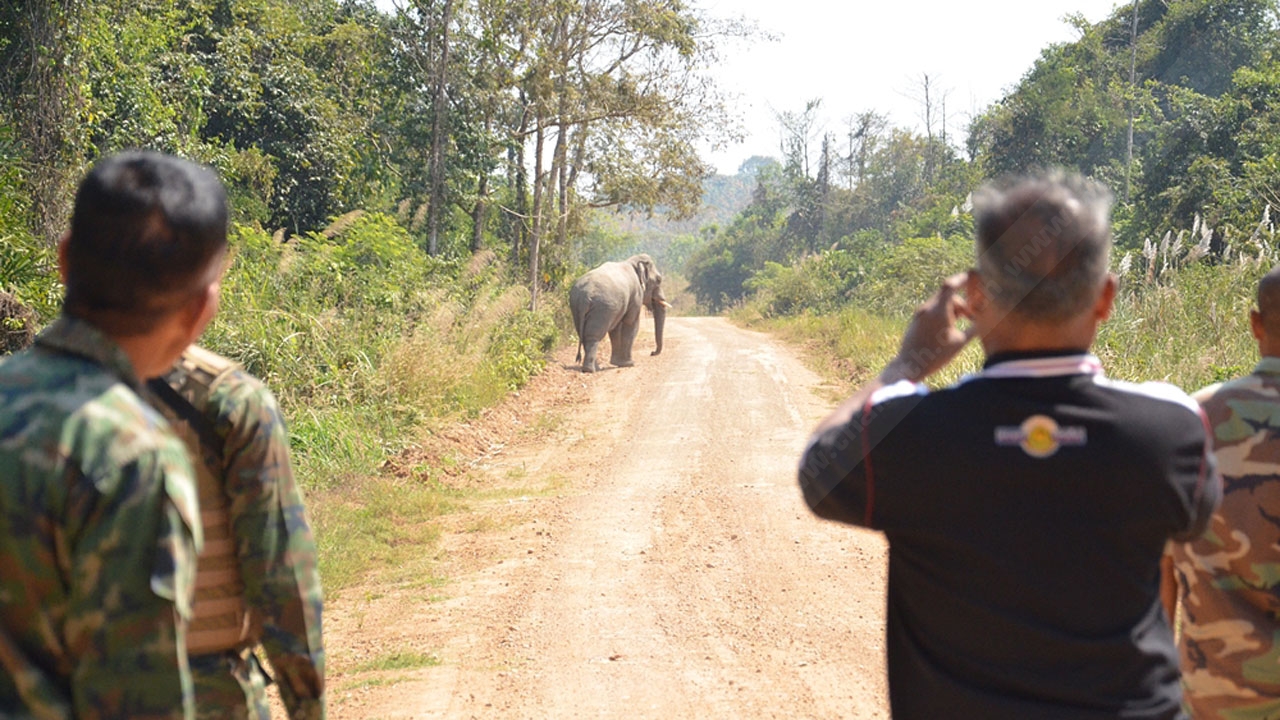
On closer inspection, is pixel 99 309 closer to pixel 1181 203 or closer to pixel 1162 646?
pixel 1162 646

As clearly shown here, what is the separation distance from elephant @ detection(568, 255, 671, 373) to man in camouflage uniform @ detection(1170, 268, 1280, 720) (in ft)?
48.5

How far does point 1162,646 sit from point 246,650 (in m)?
1.78

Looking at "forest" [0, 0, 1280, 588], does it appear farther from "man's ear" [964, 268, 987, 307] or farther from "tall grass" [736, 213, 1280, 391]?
"man's ear" [964, 268, 987, 307]

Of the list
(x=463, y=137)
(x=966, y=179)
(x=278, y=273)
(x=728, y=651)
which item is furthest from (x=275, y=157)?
(x=966, y=179)

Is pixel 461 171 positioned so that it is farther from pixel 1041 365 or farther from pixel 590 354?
pixel 1041 365

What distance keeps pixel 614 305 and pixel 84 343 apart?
52.8 feet

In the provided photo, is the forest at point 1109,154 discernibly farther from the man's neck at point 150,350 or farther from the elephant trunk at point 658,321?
the man's neck at point 150,350

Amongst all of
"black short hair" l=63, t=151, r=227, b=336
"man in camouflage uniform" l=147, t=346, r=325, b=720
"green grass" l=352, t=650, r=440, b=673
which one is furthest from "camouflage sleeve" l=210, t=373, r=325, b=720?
"green grass" l=352, t=650, r=440, b=673

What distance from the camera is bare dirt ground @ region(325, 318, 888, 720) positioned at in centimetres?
474

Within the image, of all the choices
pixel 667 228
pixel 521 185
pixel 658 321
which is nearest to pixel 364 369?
pixel 658 321

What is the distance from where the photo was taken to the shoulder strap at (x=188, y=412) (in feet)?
7.02

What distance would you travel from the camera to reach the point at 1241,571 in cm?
260

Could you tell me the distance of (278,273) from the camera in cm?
1093

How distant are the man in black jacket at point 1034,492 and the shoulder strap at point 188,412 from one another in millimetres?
1193
